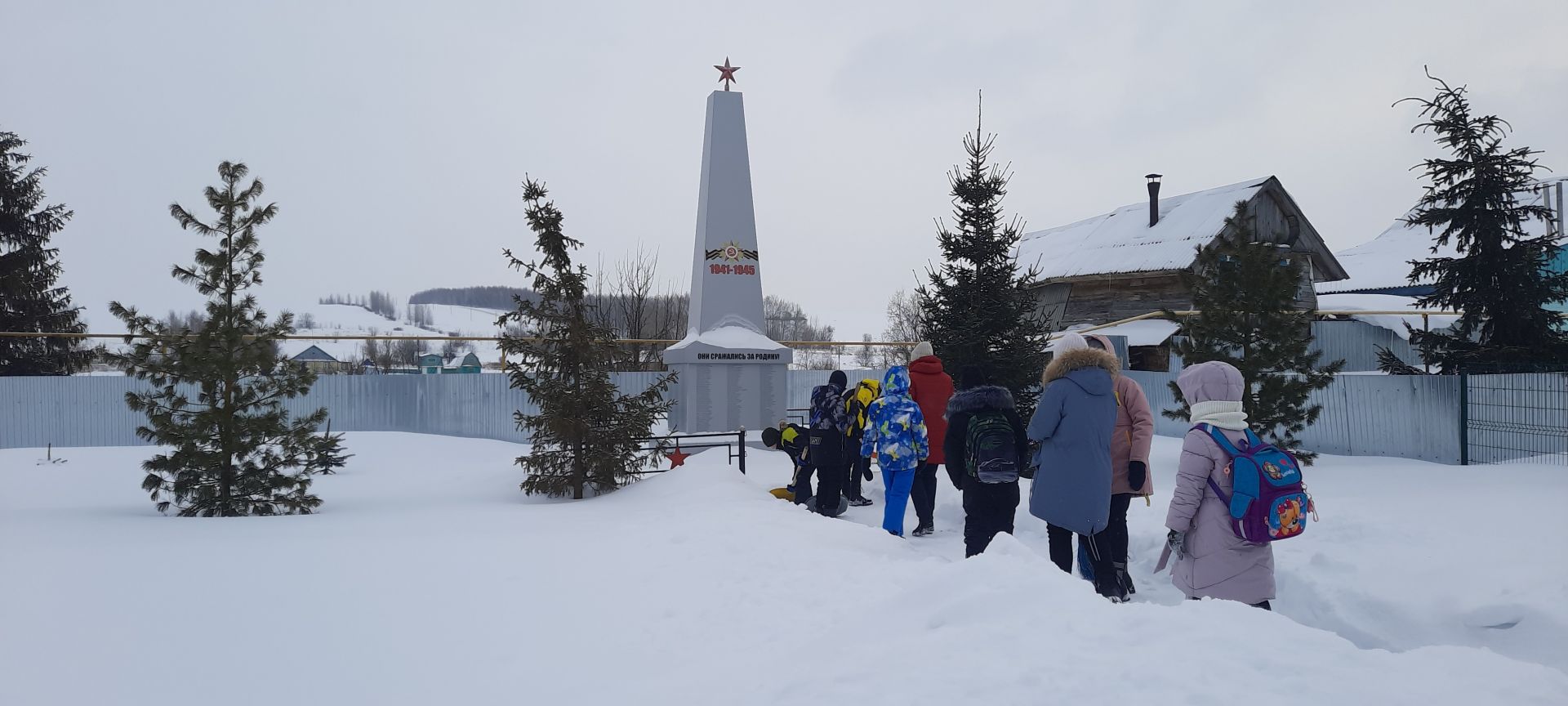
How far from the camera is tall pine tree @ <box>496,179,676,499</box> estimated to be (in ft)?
31.0

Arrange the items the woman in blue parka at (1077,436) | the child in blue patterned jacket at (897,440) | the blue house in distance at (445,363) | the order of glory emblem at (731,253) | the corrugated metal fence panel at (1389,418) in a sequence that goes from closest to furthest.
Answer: the woman in blue parka at (1077,436)
the child in blue patterned jacket at (897,440)
the corrugated metal fence panel at (1389,418)
the order of glory emblem at (731,253)
the blue house in distance at (445,363)

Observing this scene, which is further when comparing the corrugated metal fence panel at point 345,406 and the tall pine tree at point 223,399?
the corrugated metal fence panel at point 345,406

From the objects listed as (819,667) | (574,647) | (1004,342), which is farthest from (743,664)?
(1004,342)

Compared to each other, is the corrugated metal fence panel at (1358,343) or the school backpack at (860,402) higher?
the corrugated metal fence panel at (1358,343)

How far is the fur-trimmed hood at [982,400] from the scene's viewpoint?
231 inches

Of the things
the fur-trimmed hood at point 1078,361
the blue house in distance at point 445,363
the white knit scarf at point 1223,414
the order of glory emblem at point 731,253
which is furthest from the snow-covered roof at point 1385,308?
the blue house in distance at point 445,363

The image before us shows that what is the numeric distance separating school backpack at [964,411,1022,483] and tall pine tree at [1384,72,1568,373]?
1016 centimetres

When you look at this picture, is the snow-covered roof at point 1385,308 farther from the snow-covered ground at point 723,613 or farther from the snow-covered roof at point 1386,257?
the snow-covered ground at point 723,613

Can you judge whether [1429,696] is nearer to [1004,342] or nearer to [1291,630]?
[1291,630]

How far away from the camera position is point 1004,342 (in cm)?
1175

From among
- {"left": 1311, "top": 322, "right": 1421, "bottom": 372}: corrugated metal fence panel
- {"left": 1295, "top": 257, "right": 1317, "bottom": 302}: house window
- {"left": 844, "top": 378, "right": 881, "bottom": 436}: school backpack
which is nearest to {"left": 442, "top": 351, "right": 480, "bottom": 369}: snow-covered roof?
{"left": 844, "top": 378, "right": 881, "bottom": 436}: school backpack

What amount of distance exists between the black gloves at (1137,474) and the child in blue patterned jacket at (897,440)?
7.95ft

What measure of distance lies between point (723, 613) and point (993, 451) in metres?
2.13

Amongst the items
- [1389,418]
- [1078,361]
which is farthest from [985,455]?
[1389,418]
